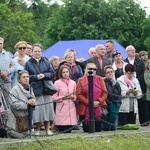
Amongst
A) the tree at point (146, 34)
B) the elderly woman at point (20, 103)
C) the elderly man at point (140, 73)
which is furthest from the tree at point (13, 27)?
the elderly woman at point (20, 103)

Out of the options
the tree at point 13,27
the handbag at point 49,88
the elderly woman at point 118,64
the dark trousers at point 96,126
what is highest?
Answer: the tree at point 13,27

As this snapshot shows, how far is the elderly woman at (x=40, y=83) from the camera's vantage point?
1377 cm

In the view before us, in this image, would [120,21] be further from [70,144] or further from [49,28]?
[70,144]

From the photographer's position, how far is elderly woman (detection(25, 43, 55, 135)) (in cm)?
1377

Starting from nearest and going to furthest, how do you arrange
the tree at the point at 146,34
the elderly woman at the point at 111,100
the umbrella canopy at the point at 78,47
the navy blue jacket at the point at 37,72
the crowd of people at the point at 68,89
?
the crowd of people at the point at 68,89
the navy blue jacket at the point at 37,72
the elderly woman at the point at 111,100
the umbrella canopy at the point at 78,47
the tree at the point at 146,34

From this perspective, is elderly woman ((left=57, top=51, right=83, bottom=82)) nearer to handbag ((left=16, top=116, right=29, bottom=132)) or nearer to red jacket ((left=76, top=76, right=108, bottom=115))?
red jacket ((left=76, top=76, right=108, bottom=115))

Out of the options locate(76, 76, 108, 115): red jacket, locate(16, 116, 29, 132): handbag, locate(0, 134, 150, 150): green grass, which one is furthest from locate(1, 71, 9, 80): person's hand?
locate(0, 134, 150, 150): green grass

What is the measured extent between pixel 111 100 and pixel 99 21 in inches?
1342

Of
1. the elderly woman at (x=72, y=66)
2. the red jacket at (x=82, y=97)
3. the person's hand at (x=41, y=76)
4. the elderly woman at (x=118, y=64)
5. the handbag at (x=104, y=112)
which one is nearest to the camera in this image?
the person's hand at (x=41, y=76)

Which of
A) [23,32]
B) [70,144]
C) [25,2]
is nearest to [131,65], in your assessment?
[70,144]

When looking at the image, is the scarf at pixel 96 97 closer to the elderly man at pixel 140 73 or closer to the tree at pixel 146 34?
the elderly man at pixel 140 73

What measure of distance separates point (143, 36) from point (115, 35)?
2.71 metres

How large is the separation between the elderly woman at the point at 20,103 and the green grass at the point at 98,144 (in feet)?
3.23

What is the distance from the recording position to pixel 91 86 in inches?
551
